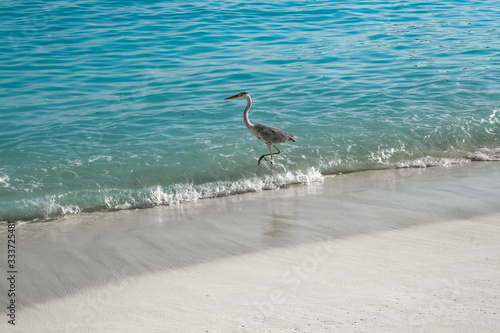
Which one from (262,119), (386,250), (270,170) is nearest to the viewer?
(386,250)

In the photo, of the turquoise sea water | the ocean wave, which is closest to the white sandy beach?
the ocean wave

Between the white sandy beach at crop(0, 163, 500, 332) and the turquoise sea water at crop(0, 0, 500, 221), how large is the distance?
0.89 metres

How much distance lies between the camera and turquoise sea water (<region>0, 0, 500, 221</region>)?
29.6 ft

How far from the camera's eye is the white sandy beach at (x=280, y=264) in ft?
16.1

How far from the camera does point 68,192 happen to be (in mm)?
8359

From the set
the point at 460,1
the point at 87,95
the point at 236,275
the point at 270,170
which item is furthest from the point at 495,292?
the point at 460,1

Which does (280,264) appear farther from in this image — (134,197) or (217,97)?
(217,97)

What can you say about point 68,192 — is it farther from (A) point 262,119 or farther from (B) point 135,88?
(B) point 135,88

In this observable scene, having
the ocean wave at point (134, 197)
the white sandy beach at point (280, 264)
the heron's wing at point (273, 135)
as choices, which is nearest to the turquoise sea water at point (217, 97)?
the ocean wave at point (134, 197)

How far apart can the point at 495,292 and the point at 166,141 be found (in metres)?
6.39

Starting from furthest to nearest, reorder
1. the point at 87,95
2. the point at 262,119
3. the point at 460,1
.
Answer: the point at 460,1
the point at 87,95
the point at 262,119

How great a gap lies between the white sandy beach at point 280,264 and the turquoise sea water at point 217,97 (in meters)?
0.89

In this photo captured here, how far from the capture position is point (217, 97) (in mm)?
12703

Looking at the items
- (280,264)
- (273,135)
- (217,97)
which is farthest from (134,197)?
(217,97)
